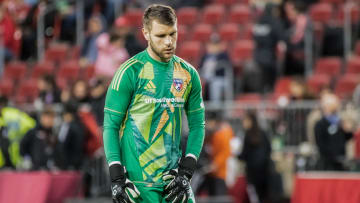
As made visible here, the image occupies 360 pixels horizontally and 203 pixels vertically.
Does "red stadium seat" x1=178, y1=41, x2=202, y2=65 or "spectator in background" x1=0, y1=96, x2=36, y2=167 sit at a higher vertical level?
"red stadium seat" x1=178, y1=41, x2=202, y2=65

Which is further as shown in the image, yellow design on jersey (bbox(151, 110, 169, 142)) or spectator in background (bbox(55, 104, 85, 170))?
spectator in background (bbox(55, 104, 85, 170))

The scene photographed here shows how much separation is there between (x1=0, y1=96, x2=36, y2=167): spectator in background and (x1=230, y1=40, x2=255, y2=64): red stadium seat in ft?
17.9

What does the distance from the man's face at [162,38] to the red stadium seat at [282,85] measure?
38.8 feet

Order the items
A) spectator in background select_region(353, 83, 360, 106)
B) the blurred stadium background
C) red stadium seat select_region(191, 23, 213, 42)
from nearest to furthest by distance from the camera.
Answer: the blurred stadium background
spectator in background select_region(353, 83, 360, 106)
red stadium seat select_region(191, 23, 213, 42)

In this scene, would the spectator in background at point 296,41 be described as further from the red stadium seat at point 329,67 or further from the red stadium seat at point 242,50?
the red stadium seat at point 242,50

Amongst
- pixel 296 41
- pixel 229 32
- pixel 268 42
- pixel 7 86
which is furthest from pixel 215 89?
pixel 7 86

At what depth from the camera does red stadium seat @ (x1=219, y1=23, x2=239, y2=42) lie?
66.2ft

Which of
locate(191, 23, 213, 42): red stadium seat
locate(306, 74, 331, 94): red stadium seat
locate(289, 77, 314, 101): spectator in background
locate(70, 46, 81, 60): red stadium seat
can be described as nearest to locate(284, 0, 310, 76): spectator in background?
locate(306, 74, 331, 94): red stadium seat

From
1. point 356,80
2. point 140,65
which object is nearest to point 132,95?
point 140,65

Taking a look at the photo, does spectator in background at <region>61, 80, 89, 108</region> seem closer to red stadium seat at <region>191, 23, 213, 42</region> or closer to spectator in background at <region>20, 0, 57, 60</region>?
red stadium seat at <region>191, 23, 213, 42</region>

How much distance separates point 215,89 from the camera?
17.2m

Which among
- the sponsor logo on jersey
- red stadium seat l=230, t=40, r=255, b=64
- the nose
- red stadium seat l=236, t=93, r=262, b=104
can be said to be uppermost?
red stadium seat l=230, t=40, r=255, b=64

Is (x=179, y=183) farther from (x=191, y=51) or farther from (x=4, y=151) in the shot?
(x=191, y=51)

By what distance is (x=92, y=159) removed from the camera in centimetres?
1514
